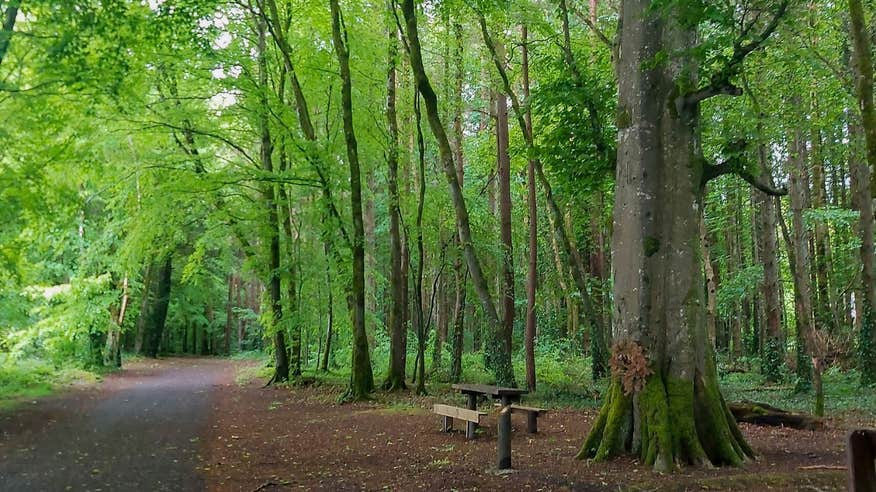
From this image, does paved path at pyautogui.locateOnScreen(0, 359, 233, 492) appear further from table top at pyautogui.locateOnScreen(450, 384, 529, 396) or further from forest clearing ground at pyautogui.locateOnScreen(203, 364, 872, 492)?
table top at pyautogui.locateOnScreen(450, 384, 529, 396)

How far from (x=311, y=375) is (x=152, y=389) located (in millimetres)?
4554

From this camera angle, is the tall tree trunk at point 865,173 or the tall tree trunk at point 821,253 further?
the tall tree trunk at point 821,253

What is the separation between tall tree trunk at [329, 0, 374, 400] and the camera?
14492 mm

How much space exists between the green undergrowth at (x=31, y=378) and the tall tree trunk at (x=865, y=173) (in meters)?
16.0

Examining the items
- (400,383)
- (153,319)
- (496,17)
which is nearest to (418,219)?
(400,383)

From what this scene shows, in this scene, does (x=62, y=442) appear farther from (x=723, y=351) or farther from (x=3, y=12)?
(x=723, y=351)

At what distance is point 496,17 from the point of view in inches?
578

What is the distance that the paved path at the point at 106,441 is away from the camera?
7.34 metres

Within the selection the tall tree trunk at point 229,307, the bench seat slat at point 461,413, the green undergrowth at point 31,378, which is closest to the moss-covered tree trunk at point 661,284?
the bench seat slat at point 461,413

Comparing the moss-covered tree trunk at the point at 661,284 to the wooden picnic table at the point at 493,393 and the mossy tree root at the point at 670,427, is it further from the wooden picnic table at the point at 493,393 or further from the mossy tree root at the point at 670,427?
the wooden picnic table at the point at 493,393

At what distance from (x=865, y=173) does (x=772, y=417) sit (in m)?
9.09

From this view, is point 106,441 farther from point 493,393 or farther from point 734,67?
point 734,67

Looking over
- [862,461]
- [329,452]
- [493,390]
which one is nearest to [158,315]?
A: [329,452]

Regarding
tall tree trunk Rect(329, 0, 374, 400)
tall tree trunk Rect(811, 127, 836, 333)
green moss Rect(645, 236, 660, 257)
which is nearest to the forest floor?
tall tree trunk Rect(329, 0, 374, 400)
